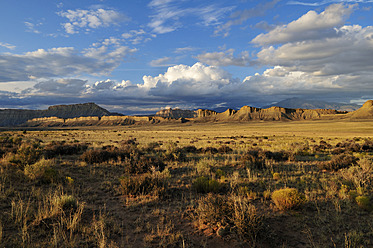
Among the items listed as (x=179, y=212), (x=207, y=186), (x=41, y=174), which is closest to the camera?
(x=179, y=212)

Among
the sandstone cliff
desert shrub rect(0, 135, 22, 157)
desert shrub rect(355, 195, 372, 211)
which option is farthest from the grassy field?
the sandstone cliff

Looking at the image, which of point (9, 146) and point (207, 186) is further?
point (9, 146)

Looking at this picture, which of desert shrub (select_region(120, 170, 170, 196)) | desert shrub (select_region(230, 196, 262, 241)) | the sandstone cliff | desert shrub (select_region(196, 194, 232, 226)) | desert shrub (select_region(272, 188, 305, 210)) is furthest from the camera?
the sandstone cliff

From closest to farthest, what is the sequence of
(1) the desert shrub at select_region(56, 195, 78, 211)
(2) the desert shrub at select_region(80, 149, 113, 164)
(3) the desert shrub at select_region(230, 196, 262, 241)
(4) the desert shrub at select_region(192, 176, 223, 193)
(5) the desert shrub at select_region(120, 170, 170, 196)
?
(3) the desert shrub at select_region(230, 196, 262, 241) → (1) the desert shrub at select_region(56, 195, 78, 211) → (5) the desert shrub at select_region(120, 170, 170, 196) → (4) the desert shrub at select_region(192, 176, 223, 193) → (2) the desert shrub at select_region(80, 149, 113, 164)

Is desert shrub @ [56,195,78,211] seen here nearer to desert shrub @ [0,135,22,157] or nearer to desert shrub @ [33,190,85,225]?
desert shrub @ [33,190,85,225]

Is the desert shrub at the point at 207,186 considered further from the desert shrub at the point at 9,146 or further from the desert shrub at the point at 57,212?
the desert shrub at the point at 9,146

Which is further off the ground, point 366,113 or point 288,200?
point 366,113

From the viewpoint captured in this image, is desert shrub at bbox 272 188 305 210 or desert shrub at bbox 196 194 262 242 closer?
desert shrub at bbox 196 194 262 242

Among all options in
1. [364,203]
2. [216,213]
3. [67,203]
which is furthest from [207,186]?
[364,203]

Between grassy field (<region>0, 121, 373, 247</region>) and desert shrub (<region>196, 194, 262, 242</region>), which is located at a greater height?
desert shrub (<region>196, 194, 262, 242</region>)

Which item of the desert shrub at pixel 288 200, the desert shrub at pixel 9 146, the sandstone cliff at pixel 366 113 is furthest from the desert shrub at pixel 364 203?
the sandstone cliff at pixel 366 113

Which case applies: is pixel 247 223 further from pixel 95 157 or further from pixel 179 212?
pixel 95 157

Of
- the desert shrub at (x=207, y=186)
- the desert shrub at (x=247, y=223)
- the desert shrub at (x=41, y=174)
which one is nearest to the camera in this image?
the desert shrub at (x=247, y=223)

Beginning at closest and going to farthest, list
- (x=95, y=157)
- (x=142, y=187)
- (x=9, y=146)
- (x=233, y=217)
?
(x=233, y=217)
(x=142, y=187)
(x=95, y=157)
(x=9, y=146)
